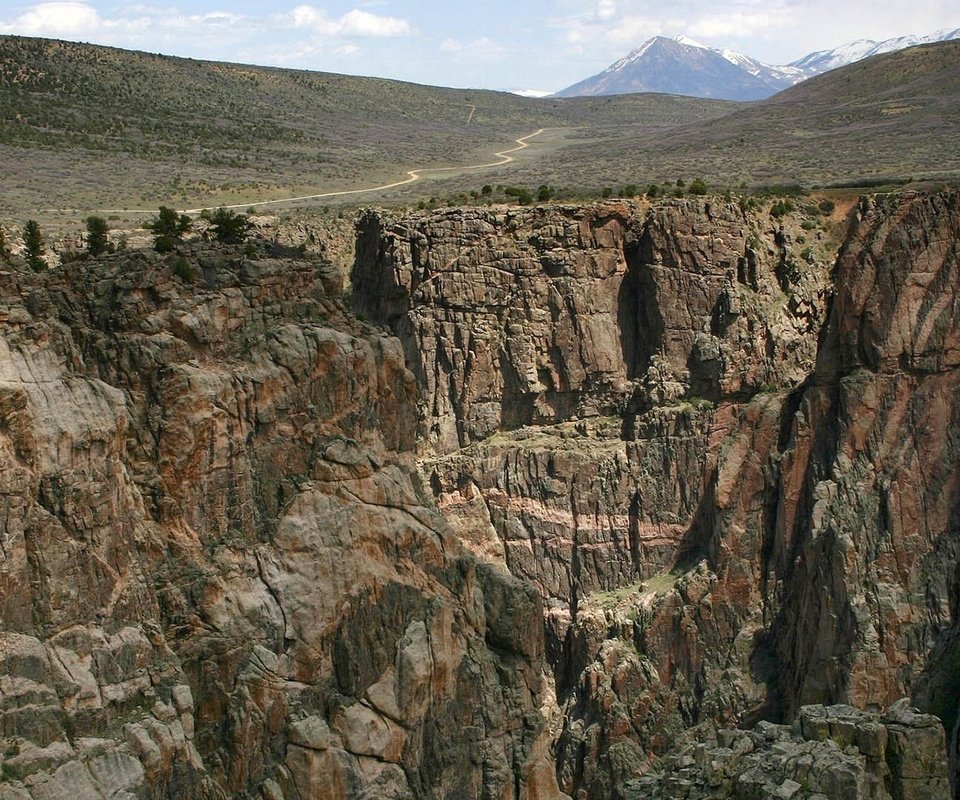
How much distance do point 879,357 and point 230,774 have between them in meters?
30.3

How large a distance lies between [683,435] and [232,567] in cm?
2722

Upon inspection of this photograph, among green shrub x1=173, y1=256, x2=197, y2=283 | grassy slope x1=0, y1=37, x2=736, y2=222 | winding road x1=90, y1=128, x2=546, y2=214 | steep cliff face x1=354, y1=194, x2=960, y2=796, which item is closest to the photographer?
green shrub x1=173, y1=256, x2=197, y2=283

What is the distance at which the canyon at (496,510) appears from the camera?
32.1 meters

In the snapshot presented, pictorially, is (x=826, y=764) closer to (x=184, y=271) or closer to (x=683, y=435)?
(x=184, y=271)

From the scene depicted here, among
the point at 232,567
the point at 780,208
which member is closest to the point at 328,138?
the point at 780,208

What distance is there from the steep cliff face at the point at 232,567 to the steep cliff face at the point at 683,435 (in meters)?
15.9

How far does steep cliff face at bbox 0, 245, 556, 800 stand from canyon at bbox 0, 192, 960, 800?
0.08 m

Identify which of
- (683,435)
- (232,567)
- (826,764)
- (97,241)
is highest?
(97,241)

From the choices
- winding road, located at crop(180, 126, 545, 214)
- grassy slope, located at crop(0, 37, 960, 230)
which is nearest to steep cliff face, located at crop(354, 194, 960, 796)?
grassy slope, located at crop(0, 37, 960, 230)

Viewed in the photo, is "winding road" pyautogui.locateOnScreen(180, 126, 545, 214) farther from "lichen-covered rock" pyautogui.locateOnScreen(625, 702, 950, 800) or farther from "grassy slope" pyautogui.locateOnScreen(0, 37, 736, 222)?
"lichen-covered rock" pyautogui.locateOnScreen(625, 702, 950, 800)

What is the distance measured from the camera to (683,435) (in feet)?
194

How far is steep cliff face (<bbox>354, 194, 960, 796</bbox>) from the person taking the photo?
5350 centimetres

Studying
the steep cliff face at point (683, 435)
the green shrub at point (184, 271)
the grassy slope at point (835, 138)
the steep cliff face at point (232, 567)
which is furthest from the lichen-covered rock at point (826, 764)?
the grassy slope at point (835, 138)

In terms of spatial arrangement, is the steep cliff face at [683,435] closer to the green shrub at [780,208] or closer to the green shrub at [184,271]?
the green shrub at [780,208]
